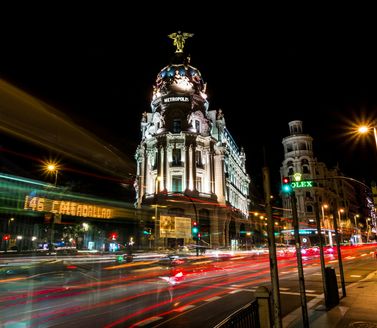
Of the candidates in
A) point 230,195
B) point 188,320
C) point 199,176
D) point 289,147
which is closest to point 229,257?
point 199,176

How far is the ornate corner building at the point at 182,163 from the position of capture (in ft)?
170

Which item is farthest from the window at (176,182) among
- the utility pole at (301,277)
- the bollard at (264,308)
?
the bollard at (264,308)

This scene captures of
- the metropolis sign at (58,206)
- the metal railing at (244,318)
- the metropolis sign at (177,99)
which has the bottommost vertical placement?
the metal railing at (244,318)

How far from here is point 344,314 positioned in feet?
31.2

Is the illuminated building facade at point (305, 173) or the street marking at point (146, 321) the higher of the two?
the illuminated building facade at point (305, 173)

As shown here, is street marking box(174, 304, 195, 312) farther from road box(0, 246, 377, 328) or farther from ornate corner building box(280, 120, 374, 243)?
ornate corner building box(280, 120, 374, 243)

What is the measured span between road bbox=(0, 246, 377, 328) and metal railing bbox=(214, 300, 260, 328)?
3705 millimetres

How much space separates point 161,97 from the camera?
58.5 metres

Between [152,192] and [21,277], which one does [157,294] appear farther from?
[152,192]

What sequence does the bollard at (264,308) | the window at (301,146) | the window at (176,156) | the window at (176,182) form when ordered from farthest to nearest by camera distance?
1. the window at (301,146)
2. the window at (176,156)
3. the window at (176,182)
4. the bollard at (264,308)

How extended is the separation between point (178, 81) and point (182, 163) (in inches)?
604

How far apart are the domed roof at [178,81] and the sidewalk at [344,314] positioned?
165 feet

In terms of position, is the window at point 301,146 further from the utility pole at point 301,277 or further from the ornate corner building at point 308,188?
the utility pole at point 301,277

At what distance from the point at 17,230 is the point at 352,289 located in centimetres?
4850
